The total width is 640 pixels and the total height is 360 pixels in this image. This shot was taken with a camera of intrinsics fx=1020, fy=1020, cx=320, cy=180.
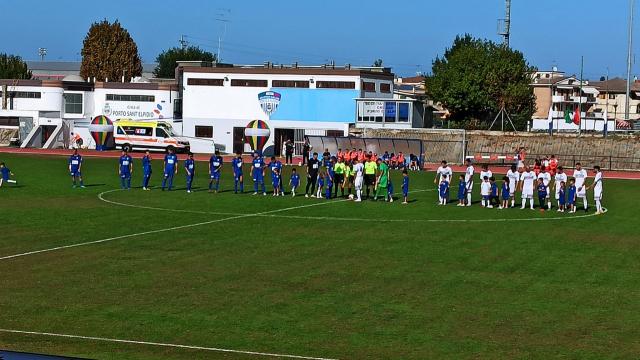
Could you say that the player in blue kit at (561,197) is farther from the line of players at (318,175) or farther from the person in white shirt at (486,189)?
the line of players at (318,175)

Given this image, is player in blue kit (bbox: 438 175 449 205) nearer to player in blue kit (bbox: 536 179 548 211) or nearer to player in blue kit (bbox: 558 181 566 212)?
player in blue kit (bbox: 536 179 548 211)

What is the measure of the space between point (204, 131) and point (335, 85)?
484 inches

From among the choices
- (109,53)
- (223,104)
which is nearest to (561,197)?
(223,104)

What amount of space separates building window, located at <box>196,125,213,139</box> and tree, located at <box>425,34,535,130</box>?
29880mm

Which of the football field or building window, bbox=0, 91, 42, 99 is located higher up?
building window, bbox=0, 91, 42, 99

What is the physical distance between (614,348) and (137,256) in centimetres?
1404

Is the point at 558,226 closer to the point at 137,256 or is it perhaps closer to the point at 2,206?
the point at 137,256

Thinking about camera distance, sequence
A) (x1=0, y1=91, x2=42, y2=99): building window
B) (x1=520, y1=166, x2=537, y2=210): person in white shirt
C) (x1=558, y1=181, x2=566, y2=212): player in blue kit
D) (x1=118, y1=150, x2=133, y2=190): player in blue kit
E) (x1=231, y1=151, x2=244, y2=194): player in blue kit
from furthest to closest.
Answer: (x1=0, y1=91, x2=42, y2=99): building window, (x1=118, y1=150, x2=133, y2=190): player in blue kit, (x1=231, y1=151, x2=244, y2=194): player in blue kit, (x1=520, y1=166, x2=537, y2=210): person in white shirt, (x1=558, y1=181, x2=566, y2=212): player in blue kit

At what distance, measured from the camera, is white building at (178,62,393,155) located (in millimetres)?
85688

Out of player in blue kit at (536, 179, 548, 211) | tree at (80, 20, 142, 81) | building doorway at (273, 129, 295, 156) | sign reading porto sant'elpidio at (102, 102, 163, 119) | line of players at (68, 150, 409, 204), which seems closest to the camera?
player in blue kit at (536, 179, 548, 211)

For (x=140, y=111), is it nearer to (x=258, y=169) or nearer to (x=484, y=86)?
(x=484, y=86)

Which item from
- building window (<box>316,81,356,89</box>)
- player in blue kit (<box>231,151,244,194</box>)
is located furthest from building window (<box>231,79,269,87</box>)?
player in blue kit (<box>231,151,244,194</box>)

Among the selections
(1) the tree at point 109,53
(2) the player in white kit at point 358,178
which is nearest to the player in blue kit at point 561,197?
(2) the player in white kit at point 358,178

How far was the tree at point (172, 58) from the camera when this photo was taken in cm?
17275
